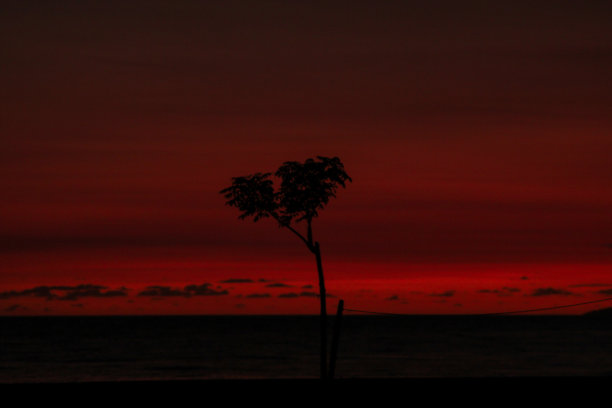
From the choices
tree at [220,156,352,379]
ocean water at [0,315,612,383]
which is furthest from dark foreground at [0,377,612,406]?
ocean water at [0,315,612,383]

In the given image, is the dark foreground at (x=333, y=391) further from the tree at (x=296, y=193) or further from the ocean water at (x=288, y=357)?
the ocean water at (x=288, y=357)

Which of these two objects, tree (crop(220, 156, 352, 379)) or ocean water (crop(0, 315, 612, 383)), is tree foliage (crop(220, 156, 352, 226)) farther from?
ocean water (crop(0, 315, 612, 383))

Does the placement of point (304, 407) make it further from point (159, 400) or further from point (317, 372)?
point (317, 372)

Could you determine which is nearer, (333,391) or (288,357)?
(333,391)

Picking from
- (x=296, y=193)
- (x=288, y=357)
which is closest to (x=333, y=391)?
(x=296, y=193)

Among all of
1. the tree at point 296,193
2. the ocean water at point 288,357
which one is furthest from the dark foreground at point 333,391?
the ocean water at point 288,357

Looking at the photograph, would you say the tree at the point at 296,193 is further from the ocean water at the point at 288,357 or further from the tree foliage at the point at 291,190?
the ocean water at the point at 288,357


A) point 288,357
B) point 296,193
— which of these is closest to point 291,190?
point 296,193

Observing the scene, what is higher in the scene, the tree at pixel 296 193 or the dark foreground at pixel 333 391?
the tree at pixel 296 193

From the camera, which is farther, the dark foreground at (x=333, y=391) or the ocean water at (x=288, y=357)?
the ocean water at (x=288, y=357)

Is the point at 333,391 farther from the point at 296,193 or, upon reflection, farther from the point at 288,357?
the point at 288,357

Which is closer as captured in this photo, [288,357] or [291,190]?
[291,190]

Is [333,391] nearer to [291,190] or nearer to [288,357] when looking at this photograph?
[291,190]

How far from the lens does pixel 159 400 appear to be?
62.2ft
